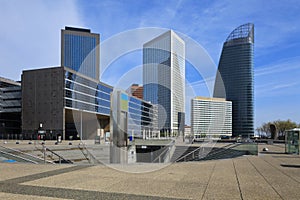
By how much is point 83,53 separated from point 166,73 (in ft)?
171

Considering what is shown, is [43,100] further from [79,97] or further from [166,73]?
[166,73]

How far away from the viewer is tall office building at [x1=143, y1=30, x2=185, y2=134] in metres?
12.1

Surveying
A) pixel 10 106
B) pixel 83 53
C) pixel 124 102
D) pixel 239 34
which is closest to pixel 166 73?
pixel 124 102

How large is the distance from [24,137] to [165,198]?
79.0 metres

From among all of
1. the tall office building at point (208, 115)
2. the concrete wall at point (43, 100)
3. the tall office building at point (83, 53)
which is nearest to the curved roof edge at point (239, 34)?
the tall office building at point (83, 53)

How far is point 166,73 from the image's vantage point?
532 inches

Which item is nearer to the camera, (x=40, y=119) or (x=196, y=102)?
(x=196, y=102)

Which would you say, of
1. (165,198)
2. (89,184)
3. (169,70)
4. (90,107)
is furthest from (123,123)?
(90,107)

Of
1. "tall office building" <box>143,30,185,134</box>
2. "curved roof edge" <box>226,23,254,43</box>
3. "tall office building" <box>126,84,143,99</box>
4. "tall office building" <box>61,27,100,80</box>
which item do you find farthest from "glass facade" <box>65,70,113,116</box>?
"tall office building" <box>126,84,143,99</box>

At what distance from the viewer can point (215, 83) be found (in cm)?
1297

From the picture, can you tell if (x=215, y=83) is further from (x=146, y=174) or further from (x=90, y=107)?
(x=90, y=107)

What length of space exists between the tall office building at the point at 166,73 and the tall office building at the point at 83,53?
2.27 meters

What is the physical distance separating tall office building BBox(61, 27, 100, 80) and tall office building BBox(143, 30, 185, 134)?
227cm

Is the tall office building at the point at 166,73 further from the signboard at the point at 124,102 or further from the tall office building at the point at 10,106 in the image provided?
the tall office building at the point at 10,106
